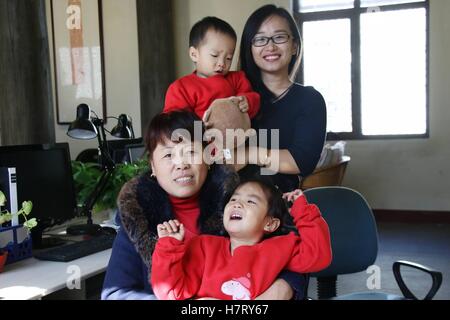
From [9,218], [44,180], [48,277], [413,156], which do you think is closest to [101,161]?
[44,180]

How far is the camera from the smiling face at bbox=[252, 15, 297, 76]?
4.66ft

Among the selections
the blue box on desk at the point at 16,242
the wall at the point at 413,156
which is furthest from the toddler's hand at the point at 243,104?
the wall at the point at 413,156

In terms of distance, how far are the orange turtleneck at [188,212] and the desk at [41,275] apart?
0.53m

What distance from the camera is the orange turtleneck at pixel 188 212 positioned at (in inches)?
48.8

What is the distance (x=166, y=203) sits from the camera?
4.01 ft

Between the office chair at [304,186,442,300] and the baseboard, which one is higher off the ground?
the office chair at [304,186,442,300]

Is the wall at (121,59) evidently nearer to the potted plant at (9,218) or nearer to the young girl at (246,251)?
the potted plant at (9,218)

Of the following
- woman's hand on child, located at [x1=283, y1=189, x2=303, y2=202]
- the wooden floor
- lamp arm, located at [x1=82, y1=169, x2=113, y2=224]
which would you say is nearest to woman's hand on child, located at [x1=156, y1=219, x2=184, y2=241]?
woman's hand on child, located at [x1=283, y1=189, x2=303, y2=202]

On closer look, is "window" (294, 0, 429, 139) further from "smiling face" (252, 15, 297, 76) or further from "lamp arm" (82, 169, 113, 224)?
"smiling face" (252, 15, 297, 76)

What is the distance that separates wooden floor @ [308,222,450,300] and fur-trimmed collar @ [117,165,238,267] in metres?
1.22

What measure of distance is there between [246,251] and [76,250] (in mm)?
892

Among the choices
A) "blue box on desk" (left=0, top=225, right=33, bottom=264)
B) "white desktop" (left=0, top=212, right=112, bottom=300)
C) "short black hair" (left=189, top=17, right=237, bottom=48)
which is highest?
"short black hair" (left=189, top=17, right=237, bottom=48)
